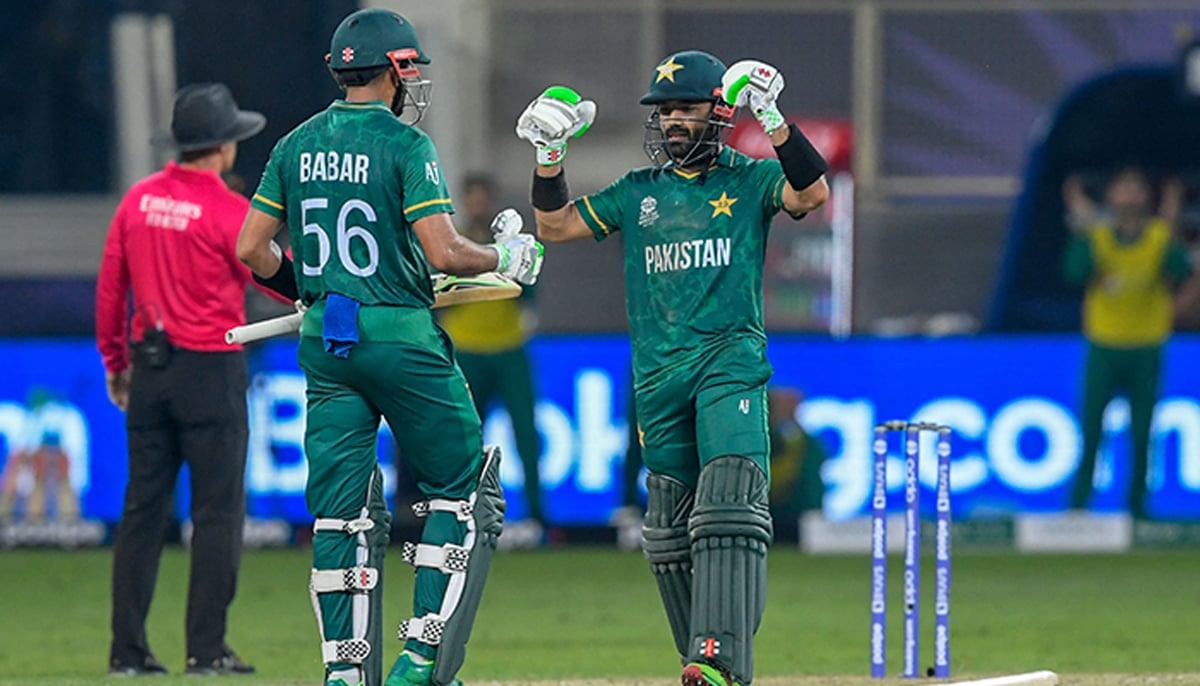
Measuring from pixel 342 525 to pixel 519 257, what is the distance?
0.94 m

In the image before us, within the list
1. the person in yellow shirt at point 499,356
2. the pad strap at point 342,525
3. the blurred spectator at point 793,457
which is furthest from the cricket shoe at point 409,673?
the blurred spectator at point 793,457

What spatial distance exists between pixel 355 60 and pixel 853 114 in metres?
9.38

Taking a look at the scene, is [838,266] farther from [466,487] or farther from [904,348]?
[466,487]

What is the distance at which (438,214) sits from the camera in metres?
6.33

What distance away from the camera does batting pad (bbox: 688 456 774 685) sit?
21.2ft

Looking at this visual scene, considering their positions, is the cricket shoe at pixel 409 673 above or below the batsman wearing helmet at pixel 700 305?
below

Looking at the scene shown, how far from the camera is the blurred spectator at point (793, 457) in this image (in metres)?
13.3

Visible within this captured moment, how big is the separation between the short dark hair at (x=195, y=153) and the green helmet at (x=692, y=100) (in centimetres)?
227

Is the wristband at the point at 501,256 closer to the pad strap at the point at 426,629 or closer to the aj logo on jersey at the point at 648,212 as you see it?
the aj logo on jersey at the point at 648,212

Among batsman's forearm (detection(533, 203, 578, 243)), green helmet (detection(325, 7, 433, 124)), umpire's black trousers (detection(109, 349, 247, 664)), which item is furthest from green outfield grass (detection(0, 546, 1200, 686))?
green helmet (detection(325, 7, 433, 124))

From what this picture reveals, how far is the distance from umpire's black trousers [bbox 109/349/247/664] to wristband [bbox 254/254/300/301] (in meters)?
1.61

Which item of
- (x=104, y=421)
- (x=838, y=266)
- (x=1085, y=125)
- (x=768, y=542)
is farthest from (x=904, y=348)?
(x=768, y=542)

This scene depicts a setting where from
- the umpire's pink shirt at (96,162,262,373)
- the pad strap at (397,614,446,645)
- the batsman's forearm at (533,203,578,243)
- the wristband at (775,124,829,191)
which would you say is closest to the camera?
the pad strap at (397,614,446,645)

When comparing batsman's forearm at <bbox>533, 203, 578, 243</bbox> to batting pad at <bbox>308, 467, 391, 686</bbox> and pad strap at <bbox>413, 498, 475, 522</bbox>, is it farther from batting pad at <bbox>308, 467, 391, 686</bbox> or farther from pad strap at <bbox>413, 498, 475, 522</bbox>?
batting pad at <bbox>308, 467, 391, 686</bbox>
